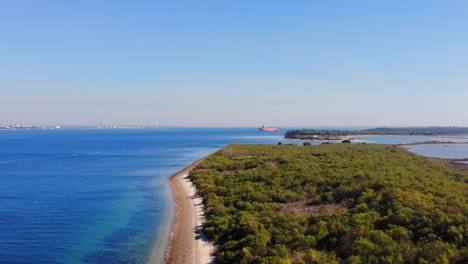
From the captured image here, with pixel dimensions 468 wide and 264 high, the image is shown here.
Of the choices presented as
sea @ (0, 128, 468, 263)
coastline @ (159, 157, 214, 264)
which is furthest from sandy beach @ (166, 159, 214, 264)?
sea @ (0, 128, 468, 263)

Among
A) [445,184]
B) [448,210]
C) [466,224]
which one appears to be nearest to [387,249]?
[466,224]

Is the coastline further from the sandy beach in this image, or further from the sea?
the sea

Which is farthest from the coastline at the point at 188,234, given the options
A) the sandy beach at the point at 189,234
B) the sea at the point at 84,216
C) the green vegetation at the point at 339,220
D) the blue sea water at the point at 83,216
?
the blue sea water at the point at 83,216

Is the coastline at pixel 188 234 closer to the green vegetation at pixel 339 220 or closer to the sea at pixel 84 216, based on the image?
the sea at pixel 84 216

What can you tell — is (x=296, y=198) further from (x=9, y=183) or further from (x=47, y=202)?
(x=9, y=183)

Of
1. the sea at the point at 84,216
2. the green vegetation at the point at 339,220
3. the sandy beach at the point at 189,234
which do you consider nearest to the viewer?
the green vegetation at the point at 339,220
